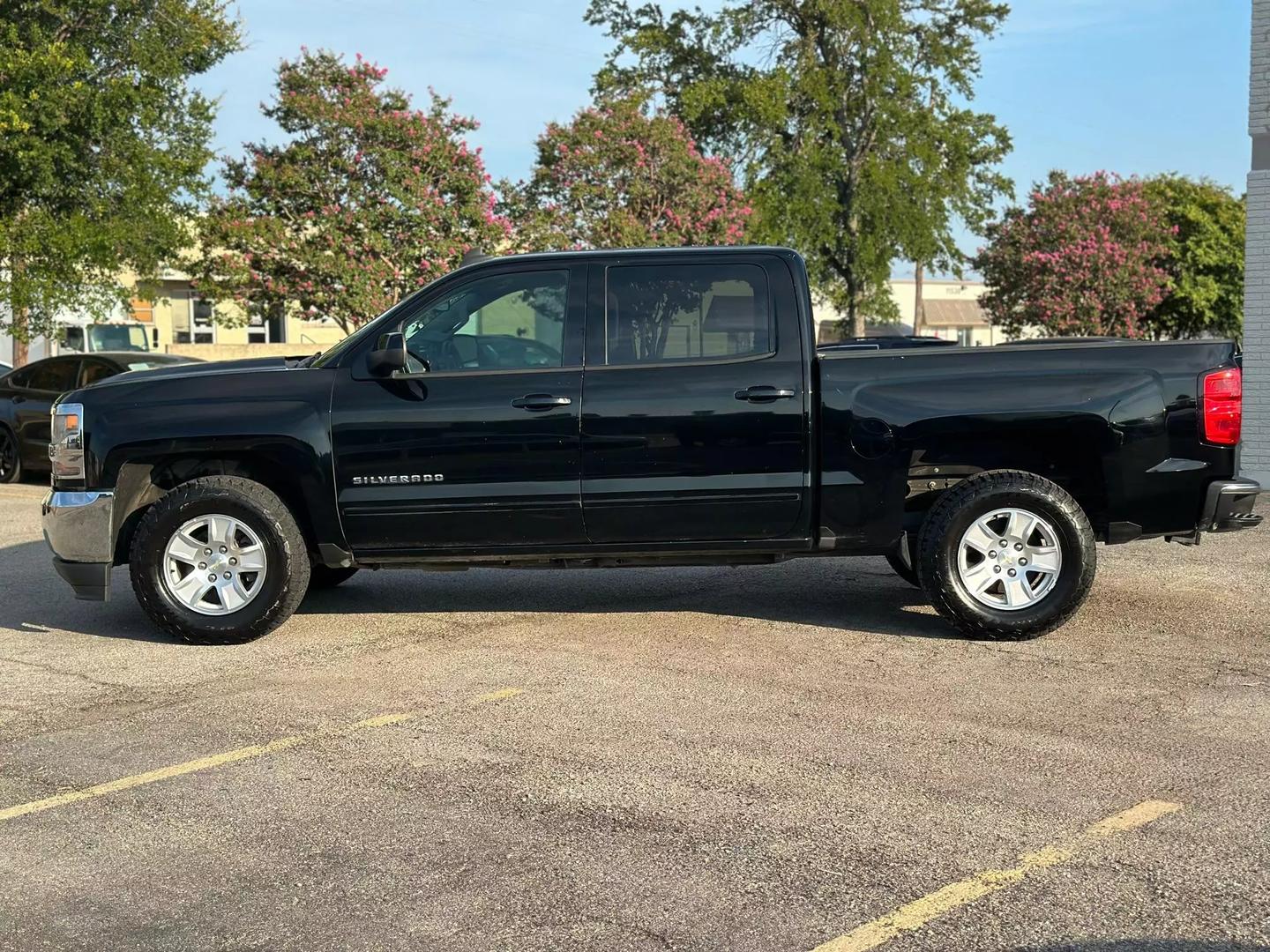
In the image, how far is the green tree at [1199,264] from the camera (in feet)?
149

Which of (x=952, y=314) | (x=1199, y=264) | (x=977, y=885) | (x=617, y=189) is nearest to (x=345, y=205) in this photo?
(x=617, y=189)

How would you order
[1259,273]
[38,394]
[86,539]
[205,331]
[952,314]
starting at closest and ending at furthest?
1. [86,539]
2. [1259,273]
3. [38,394]
4. [205,331]
5. [952,314]

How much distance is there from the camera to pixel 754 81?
4119 cm

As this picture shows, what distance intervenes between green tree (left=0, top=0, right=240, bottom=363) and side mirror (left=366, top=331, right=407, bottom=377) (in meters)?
13.9

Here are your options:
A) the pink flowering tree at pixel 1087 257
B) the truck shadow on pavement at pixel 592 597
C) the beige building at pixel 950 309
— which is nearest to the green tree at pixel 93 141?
the truck shadow on pavement at pixel 592 597

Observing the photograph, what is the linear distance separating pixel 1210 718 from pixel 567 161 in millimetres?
21062

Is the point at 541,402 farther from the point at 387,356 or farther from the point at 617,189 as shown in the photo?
the point at 617,189

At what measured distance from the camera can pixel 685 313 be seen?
749cm

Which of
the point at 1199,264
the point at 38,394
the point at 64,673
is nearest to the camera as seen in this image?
the point at 64,673

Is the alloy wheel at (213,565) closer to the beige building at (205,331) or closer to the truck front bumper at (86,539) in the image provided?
the truck front bumper at (86,539)

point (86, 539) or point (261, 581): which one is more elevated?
point (86, 539)

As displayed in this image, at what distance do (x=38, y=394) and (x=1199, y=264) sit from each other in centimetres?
3870

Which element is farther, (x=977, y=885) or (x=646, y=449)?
(x=646, y=449)

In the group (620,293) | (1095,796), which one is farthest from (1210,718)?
(620,293)
